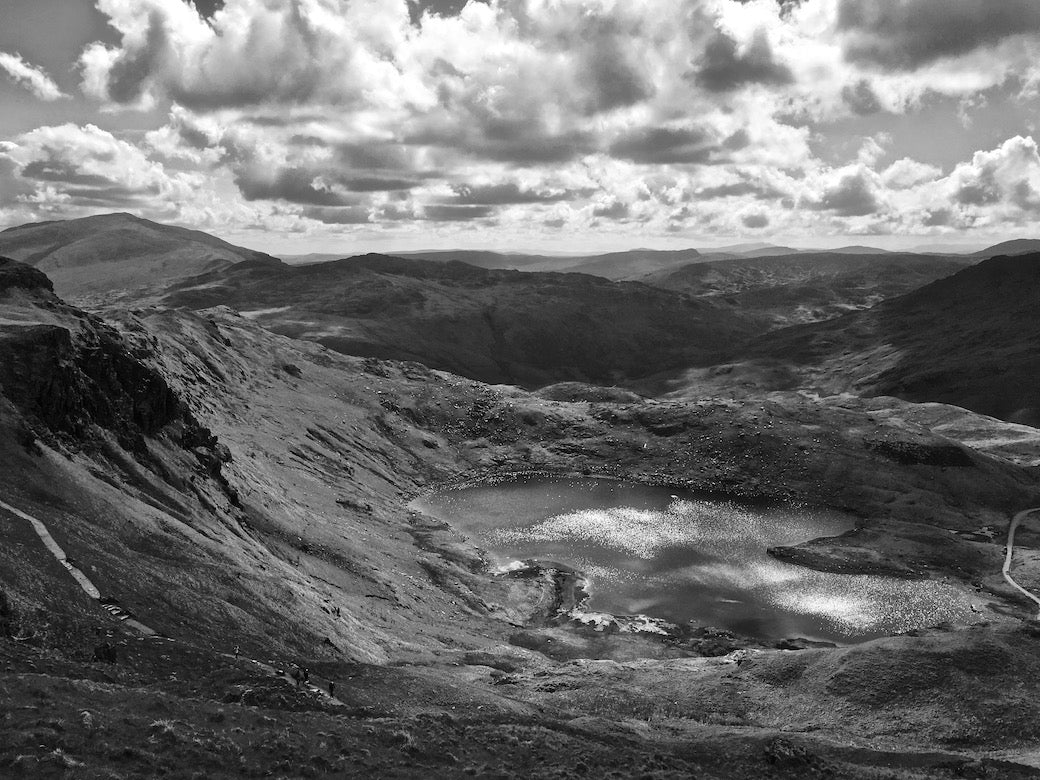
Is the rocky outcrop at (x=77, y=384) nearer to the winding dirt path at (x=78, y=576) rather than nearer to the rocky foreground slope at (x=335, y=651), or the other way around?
the rocky foreground slope at (x=335, y=651)

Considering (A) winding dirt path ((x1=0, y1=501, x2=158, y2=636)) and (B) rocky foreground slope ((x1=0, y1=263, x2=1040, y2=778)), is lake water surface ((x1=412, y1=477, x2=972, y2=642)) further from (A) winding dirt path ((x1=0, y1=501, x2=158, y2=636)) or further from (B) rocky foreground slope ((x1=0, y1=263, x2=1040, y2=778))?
(A) winding dirt path ((x1=0, y1=501, x2=158, y2=636))

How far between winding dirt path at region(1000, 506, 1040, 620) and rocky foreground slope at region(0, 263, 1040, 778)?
245 centimetres

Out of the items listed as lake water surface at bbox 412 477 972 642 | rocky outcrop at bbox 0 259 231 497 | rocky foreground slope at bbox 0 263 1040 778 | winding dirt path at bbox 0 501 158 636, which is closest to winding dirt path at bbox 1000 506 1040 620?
rocky foreground slope at bbox 0 263 1040 778

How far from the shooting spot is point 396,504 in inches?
6471

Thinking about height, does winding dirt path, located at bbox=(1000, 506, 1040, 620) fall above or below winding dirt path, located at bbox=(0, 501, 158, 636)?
below

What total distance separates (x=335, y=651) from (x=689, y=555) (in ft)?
298

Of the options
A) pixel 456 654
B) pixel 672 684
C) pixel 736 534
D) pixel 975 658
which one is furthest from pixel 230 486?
pixel 736 534

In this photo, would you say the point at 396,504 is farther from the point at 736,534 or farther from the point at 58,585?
the point at 58,585

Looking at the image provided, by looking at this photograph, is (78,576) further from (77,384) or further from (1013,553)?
(1013,553)

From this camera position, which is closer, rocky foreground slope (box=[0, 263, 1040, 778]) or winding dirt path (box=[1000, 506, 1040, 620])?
rocky foreground slope (box=[0, 263, 1040, 778])

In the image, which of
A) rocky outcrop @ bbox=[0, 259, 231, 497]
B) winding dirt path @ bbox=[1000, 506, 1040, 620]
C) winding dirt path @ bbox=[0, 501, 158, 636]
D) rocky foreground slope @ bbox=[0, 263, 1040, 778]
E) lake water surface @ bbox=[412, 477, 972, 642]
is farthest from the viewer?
winding dirt path @ bbox=[1000, 506, 1040, 620]

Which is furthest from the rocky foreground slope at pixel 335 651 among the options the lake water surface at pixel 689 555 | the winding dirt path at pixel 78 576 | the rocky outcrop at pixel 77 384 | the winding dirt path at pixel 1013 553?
the lake water surface at pixel 689 555

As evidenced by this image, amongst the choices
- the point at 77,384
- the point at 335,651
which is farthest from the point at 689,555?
the point at 77,384

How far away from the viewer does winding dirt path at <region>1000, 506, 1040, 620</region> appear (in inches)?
5049
